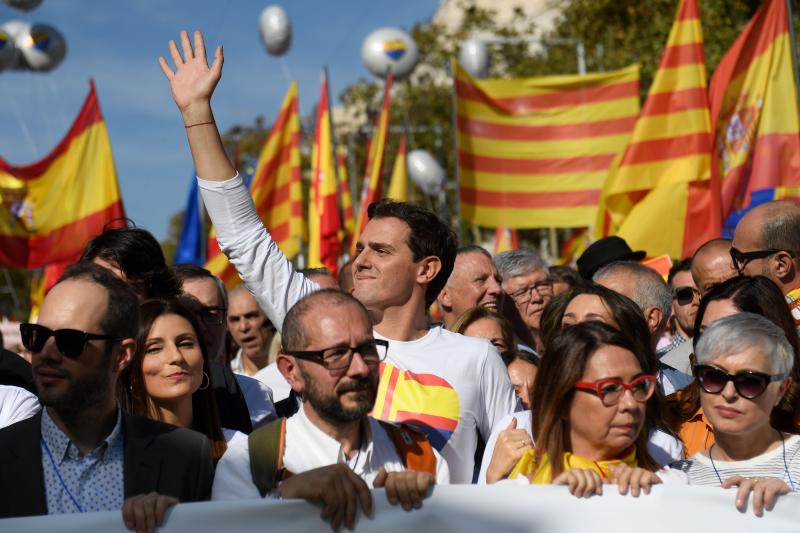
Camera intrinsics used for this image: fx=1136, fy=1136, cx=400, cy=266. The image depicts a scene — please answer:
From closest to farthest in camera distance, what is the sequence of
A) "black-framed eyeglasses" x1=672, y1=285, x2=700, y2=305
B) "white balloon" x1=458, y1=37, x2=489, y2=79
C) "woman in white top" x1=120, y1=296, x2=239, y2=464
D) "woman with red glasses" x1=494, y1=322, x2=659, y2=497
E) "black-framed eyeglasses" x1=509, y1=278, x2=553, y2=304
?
"woman with red glasses" x1=494, y1=322, x2=659, y2=497
"woman in white top" x1=120, y1=296, x2=239, y2=464
"black-framed eyeglasses" x1=672, y1=285, x2=700, y2=305
"black-framed eyeglasses" x1=509, y1=278, x2=553, y2=304
"white balloon" x1=458, y1=37, x2=489, y2=79

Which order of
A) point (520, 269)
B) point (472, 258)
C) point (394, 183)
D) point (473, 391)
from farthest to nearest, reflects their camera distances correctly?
1. point (394, 183)
2. point (520, 269)
3. point (472, 258)
4. point (473, 391)

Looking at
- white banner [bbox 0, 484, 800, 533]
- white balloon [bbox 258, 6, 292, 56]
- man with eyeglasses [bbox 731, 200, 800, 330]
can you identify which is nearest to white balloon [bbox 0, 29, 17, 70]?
white balloon [bbox 258, 6, 292, 56]

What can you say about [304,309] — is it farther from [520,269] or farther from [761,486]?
[520,269]

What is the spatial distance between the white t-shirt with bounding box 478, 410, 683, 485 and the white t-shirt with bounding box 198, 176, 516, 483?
0.12 m

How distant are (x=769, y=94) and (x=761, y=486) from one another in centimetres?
609

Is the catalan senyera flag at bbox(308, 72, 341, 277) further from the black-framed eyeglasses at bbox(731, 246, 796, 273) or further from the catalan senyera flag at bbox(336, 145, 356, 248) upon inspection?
the black-framed eyeglasses at bbox(731, 246, 796, 273)

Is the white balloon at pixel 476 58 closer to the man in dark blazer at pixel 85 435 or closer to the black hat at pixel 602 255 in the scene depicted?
the black hat at pixel 602 255

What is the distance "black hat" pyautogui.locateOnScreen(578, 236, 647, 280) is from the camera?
6.78 meters

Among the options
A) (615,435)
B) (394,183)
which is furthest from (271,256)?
(394,183)

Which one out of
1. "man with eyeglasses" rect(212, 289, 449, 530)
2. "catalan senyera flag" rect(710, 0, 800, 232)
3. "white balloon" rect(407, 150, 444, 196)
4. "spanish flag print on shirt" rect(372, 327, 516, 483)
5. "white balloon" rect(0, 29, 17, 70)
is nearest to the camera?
"man with eyeglasses" rect(212, 289, 449, 530)

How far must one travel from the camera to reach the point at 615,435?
3.43 metres

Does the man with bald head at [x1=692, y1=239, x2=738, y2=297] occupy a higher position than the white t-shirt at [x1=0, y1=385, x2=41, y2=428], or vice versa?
the white t-shirt at [x1=0, y1=385, x2=41, y2=428]

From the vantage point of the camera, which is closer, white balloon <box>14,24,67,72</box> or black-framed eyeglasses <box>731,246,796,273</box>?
black-framed eyeglasses <box>731,246,796,273</box>

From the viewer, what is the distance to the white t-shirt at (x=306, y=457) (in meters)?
3.17
